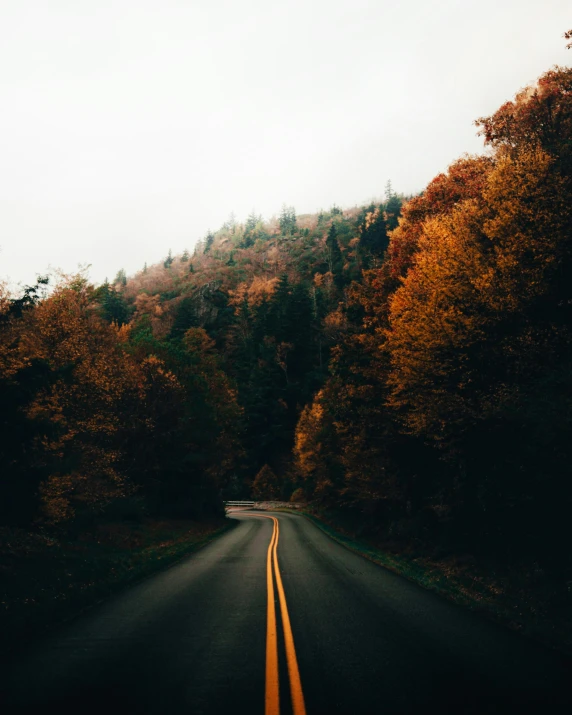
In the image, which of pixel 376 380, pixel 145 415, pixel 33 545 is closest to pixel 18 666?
pixel 33 545

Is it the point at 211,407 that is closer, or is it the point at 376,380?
the point at 376,380

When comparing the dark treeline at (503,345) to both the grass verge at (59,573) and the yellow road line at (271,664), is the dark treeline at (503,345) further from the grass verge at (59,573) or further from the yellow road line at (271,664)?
the grass verge at (59,573)

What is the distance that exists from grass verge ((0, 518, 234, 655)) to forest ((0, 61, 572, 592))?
3.72 m

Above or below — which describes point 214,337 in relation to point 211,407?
above

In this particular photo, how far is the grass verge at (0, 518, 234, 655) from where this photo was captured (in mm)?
8930

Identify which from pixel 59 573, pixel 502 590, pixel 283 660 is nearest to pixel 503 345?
pixel 502 590

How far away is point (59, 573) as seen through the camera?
1270cm

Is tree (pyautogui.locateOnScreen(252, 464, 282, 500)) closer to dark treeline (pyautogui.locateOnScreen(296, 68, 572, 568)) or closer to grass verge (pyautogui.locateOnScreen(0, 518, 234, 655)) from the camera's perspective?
grass verge (pyautogui.locateOnScreen(0, 518, 234, 655))

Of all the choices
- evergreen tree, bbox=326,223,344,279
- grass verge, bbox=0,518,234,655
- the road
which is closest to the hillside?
evergreen tree, bbox=326,223,344,279

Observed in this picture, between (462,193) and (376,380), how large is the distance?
33.4 ft

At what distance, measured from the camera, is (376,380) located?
25.8 metres

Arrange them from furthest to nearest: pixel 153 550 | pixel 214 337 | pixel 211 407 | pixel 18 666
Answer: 1. pixel 214 337
2. pixel 211 407
3. pixel 153 550
4. pixel 18 666

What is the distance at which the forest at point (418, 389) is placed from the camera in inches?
583

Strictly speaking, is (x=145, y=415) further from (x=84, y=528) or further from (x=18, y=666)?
(x=18, y=666)
